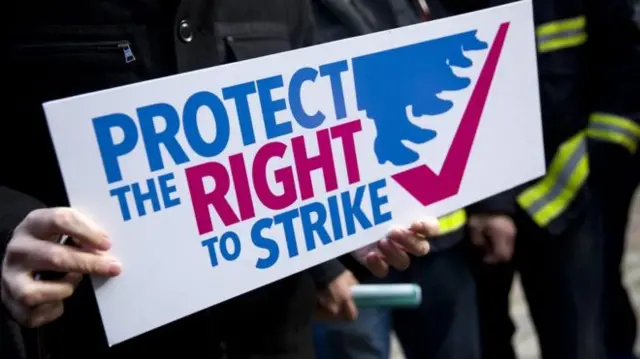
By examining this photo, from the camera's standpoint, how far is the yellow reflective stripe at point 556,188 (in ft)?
5.26

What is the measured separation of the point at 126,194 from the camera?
0.79 meters

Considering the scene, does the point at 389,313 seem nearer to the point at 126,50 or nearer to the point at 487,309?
the point at 487,309

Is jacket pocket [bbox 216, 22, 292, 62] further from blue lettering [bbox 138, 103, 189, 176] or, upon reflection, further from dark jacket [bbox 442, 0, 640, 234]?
dark jacket [bbox 442, 0, 640, 234]

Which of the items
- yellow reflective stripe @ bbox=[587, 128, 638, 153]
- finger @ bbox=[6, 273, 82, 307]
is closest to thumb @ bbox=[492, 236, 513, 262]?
yellow reflective stripe @ bbox=[587, 128, 638, 153]

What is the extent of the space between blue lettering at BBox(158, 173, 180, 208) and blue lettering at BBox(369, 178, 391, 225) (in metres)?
0.23

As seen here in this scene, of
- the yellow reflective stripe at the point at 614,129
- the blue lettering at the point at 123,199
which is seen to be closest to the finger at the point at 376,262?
the blue lettering at the point at 123,199

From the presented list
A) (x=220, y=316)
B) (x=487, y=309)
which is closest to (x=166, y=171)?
(x=220, y=316)

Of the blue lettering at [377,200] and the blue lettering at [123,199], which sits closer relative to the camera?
the blue lettering at [123,199]

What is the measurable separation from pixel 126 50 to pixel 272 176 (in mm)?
181

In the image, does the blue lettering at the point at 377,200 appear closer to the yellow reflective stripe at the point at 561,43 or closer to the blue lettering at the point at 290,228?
the blue lettering at the point at 290,228

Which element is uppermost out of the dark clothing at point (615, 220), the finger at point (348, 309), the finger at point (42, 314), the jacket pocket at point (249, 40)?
the jacket pocket at point (249, 40)

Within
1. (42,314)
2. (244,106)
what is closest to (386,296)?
(244,106)

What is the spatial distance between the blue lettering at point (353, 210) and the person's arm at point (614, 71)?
2.73 feet

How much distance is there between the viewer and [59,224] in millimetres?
708
